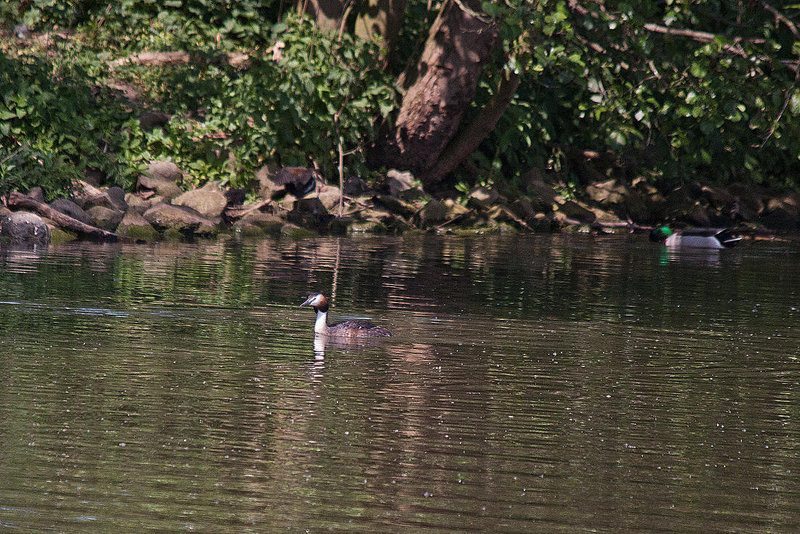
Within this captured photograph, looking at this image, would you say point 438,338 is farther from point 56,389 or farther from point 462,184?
point 462,184

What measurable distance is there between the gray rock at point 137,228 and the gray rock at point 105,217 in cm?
28

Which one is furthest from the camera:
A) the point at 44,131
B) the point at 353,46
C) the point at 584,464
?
the point at 353,46

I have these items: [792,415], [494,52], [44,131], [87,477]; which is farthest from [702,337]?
[44,131]

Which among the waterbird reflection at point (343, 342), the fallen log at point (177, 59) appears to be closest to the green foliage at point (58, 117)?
the fallen log at point (177, 59)

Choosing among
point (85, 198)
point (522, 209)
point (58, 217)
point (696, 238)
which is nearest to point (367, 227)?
point (522, 209)

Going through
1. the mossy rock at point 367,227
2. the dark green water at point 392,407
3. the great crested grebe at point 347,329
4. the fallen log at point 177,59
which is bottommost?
the dark green water at point 392,407

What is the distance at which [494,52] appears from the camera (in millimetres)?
26141

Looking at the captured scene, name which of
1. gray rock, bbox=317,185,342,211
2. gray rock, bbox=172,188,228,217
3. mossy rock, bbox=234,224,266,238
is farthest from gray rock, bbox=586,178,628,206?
gray rock, bbox=172,188,228,217

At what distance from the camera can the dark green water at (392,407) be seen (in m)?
6.29

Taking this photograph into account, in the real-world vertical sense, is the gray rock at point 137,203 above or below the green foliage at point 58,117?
below

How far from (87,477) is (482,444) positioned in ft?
7.73

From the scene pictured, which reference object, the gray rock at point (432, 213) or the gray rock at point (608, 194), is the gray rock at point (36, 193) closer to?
the gray rock at point (432, 213)

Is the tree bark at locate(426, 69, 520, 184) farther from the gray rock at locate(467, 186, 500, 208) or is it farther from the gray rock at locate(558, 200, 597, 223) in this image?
the gray rock at locate(558, 200, 597, 223)

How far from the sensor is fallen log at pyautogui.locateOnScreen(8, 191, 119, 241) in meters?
21.1
